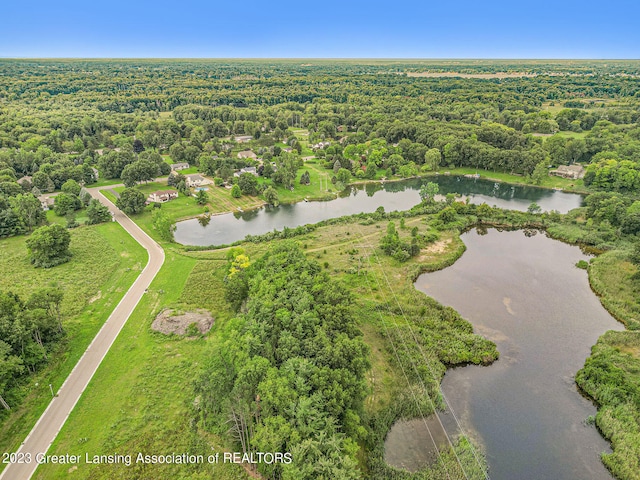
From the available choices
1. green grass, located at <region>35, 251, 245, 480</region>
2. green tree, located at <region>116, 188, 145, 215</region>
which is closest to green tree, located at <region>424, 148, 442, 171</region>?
green tree, located at <region>116, 188, 145, 215</region>

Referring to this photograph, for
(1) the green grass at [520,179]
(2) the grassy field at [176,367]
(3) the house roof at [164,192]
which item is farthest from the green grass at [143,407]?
(1) the green grass at [520,179]

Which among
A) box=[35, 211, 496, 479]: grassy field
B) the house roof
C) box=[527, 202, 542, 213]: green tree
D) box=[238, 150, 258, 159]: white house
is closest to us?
box=[35, 211, 496, 479]: grassy field

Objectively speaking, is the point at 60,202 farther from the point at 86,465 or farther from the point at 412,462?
the point at 412,462

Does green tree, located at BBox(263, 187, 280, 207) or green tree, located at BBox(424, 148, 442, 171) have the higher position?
green tree, located at BBox(424, 148, 442, 171)

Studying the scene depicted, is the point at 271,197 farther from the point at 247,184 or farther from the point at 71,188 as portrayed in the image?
the point at 71,188

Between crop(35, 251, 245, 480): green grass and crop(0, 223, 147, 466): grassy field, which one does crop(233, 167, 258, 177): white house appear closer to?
crop(0, 223, 147, 466): grassy field

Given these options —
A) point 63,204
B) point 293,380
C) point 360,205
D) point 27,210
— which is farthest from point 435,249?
point 27,210

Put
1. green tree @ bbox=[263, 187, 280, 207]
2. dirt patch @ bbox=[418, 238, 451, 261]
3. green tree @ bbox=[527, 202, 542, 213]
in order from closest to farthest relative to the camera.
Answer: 1. dirt patch @ bbox=[418, 238, 451, 261]
2. green tree @ bbox=[527, 202, 542, 213]
3. green tree @ bbox=[263, 187, 280, 207]

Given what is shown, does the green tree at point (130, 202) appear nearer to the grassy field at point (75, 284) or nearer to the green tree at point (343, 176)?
the grassy field at point (75, 284)
